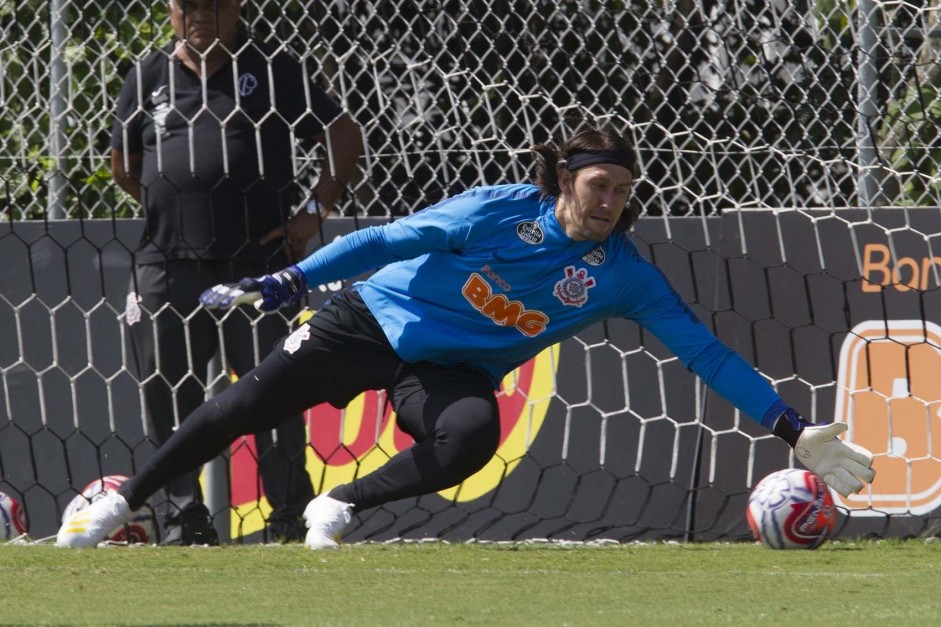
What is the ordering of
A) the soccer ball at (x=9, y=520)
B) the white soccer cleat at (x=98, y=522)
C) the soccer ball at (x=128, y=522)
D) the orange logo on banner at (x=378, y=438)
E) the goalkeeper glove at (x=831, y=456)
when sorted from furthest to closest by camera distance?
the orange logo on banner at (x=378, y=438), the soccer ball at (x=9, y=520), the soccer ball at (x=128, y=522), the white soccer cleat at (x=98, y=522), the goalkeeper glove at (x=831, y=456)

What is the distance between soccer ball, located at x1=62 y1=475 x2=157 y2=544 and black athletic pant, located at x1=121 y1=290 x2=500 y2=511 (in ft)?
0.72

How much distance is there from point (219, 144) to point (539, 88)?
1.31 m

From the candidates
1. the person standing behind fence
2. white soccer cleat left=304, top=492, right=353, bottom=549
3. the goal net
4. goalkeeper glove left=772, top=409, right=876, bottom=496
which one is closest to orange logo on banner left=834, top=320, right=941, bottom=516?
the goal net

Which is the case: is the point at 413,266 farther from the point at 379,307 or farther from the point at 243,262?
the point at 243,262

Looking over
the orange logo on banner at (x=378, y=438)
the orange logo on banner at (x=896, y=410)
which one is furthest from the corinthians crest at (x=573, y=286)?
the orange logo on banner at (x=896, y=410)

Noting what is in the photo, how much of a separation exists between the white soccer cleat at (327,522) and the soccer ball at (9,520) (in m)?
1.25

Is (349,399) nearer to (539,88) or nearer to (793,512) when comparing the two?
(793,512)

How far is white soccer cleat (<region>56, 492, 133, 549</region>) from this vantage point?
4430mm

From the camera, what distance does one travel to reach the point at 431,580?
3791 mm

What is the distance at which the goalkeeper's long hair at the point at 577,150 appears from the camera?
422 centimetres

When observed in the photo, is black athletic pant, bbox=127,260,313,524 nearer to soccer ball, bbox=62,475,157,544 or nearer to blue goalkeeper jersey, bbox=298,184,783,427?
soccer ball, bbox=62,475,157,544

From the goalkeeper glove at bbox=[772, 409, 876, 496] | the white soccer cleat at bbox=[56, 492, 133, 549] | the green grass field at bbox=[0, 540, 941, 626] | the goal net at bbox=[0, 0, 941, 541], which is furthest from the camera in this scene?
the goal net at bbox=[0, 0, 941, 541]

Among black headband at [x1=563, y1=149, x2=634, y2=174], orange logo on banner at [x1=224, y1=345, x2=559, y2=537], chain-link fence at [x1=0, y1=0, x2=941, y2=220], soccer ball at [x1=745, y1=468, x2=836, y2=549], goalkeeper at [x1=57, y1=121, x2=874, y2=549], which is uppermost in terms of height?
chain-link fence at [x1=0, y1=0, x2=941, y2=220]

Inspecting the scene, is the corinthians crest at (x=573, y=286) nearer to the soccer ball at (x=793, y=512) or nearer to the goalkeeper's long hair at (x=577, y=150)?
the goalkeeper's long hair at (x=577, y=150)
